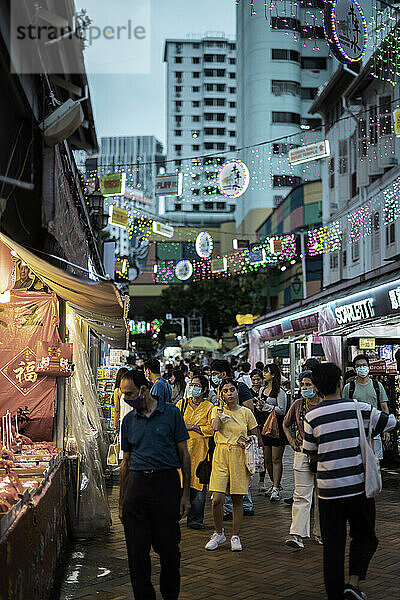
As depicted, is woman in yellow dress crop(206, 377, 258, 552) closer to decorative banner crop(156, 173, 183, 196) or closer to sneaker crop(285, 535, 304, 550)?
sneaker crop(285, 535, 304, 550)

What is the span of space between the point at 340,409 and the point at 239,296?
46.4 m

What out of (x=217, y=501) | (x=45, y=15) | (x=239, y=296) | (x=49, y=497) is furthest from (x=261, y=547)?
(x=239, y=296)

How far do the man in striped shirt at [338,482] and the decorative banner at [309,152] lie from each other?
1345 centimetres

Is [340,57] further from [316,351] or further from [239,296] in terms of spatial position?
[239,296]

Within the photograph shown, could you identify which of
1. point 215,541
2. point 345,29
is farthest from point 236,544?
point 345,29

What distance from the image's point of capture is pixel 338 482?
17.1ft

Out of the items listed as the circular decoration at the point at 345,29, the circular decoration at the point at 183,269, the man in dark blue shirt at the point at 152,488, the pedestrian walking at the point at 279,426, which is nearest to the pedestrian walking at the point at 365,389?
the pedestrian walking at the point at 279,426

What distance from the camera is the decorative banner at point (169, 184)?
19.4m

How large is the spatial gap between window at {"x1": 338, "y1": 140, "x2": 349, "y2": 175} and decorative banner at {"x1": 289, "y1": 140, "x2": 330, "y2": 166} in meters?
12.3

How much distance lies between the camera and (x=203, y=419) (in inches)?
336

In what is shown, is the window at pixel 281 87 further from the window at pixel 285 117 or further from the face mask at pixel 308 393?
the face mask at pixel 308 393

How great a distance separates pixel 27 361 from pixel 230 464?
2.39 meters

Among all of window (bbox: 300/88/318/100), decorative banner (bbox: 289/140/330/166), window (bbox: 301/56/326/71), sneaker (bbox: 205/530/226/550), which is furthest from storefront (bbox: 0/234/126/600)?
window (bbox: 301/56/326/71)

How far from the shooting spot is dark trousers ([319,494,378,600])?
5133 millimetres
